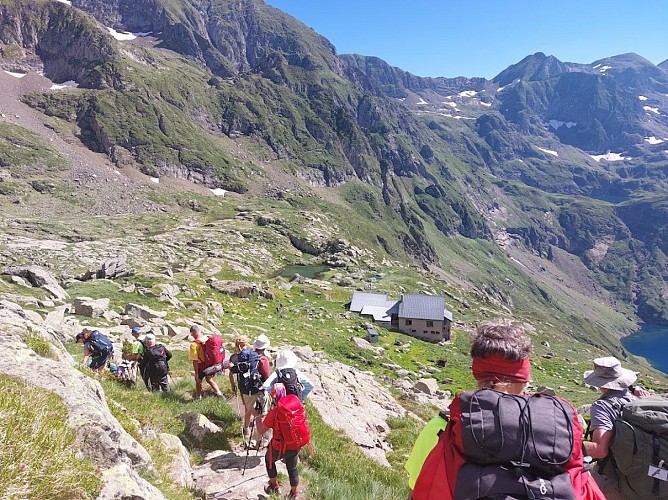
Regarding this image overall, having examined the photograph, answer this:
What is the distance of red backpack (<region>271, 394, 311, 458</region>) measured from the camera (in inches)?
318

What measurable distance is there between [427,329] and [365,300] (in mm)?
10421

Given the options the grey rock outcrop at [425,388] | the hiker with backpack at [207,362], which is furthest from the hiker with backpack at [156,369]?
the grey rock outcrop at [425,388]

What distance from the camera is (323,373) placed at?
21.0 meters

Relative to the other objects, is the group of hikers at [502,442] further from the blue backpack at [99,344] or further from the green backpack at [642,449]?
the blue backpack at [99,344]

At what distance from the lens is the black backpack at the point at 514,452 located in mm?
3305

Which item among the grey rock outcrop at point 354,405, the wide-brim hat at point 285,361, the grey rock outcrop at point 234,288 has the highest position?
the wide-brim hat at point 285,361

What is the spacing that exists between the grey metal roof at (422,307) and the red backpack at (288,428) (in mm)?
54561

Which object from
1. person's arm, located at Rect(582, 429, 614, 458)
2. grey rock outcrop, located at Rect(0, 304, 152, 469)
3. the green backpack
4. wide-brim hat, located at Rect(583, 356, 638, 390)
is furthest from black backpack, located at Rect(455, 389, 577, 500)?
grey rock outcrop, located at Rect(0, 304, 152, 469)

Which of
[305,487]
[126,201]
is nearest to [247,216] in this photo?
[126,201]

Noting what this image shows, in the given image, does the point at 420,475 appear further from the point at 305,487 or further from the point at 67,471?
the point at 305,487

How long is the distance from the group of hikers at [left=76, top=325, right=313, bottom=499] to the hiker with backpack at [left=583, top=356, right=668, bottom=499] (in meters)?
5.01

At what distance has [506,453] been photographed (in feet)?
10.9

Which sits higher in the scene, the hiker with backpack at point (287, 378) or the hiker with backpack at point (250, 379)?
the hiker with backpack at point (287, 378)

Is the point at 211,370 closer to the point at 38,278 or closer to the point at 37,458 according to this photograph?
the point at 37,458
